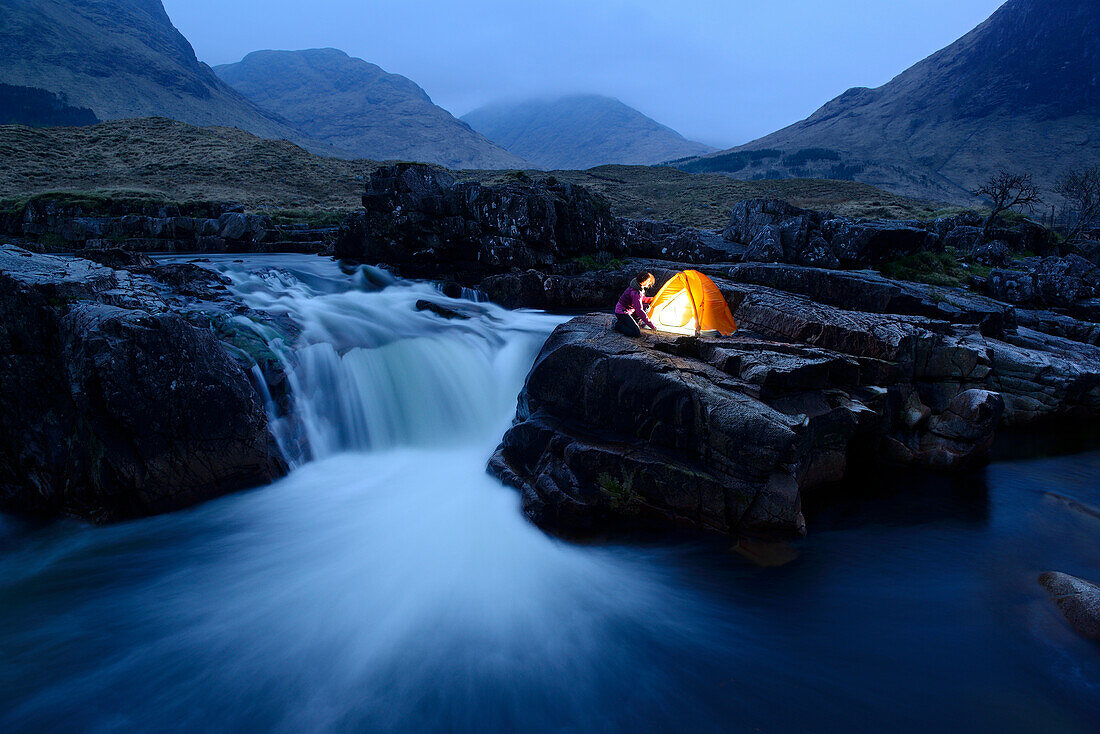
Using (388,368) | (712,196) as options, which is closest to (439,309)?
(388,368)

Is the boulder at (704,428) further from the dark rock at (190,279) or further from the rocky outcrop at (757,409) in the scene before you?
the dark rock at (190,279)

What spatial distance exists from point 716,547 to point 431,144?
193 metres

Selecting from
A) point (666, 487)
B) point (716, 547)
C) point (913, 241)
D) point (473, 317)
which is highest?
point (913, 241)

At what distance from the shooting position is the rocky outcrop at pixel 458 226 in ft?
71.1

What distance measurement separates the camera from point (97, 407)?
315 inches

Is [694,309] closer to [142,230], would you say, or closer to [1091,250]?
[142,230]

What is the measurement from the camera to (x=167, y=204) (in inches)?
1284

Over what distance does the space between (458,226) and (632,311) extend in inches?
505

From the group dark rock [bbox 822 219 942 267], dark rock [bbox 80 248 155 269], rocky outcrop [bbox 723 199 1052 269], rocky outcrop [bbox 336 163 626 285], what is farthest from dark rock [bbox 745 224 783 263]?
dark rock [bbox 80 248 155 269]

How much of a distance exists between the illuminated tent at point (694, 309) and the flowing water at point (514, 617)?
4.18m

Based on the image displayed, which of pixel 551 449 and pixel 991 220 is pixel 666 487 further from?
pixel 991 220

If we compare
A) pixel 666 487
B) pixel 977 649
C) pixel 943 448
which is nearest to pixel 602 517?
pixel 666 487

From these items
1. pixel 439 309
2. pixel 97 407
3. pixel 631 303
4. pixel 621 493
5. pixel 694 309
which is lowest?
pixel 621 493

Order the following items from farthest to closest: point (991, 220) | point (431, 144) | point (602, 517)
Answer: point (431, 144) → point (991, 220) → point (602, 517)
